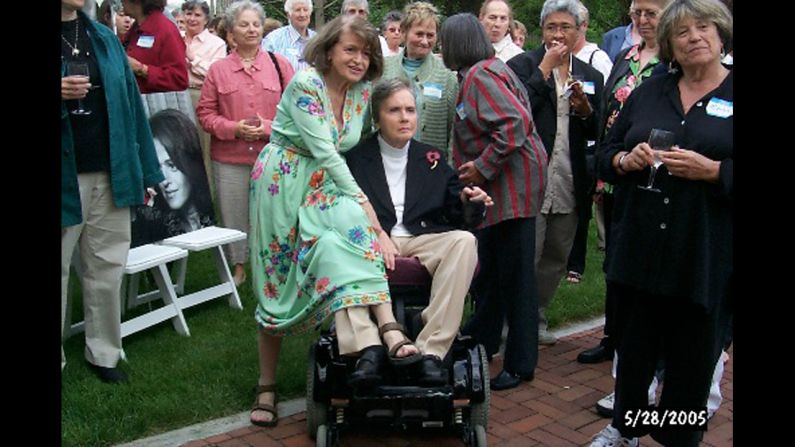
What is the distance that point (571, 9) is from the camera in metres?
4.94

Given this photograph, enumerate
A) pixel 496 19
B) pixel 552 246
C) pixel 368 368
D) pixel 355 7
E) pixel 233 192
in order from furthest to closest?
pixel 355 7 < pixel 496 19 < pixel 233 192 < pixel 552 246 < pixel 368 368

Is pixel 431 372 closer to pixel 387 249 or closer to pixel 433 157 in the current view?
pixel 387 249

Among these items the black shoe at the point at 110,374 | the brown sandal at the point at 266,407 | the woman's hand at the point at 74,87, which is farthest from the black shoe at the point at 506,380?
the woman's hand at the point at 74,87

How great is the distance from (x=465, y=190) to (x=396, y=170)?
358mm

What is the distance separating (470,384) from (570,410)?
0.97m

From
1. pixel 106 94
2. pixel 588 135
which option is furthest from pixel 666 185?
pixel 106 94

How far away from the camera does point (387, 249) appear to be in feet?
13.0

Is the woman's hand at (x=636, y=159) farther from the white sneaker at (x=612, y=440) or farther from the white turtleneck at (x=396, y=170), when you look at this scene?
the white sneaker at (x=612, y=440)

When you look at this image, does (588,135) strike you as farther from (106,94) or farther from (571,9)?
(106,94)

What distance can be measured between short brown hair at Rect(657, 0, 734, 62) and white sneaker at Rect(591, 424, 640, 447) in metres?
1.72

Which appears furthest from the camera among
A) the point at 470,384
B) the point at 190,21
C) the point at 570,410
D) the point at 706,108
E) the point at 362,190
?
the point at 190,21

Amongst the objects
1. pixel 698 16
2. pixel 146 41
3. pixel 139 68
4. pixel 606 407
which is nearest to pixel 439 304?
pixel 606 407

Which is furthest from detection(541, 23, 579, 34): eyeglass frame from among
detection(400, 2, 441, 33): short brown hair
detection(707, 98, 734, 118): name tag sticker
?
detection(707, 98, 734, 118): name tag sticker
